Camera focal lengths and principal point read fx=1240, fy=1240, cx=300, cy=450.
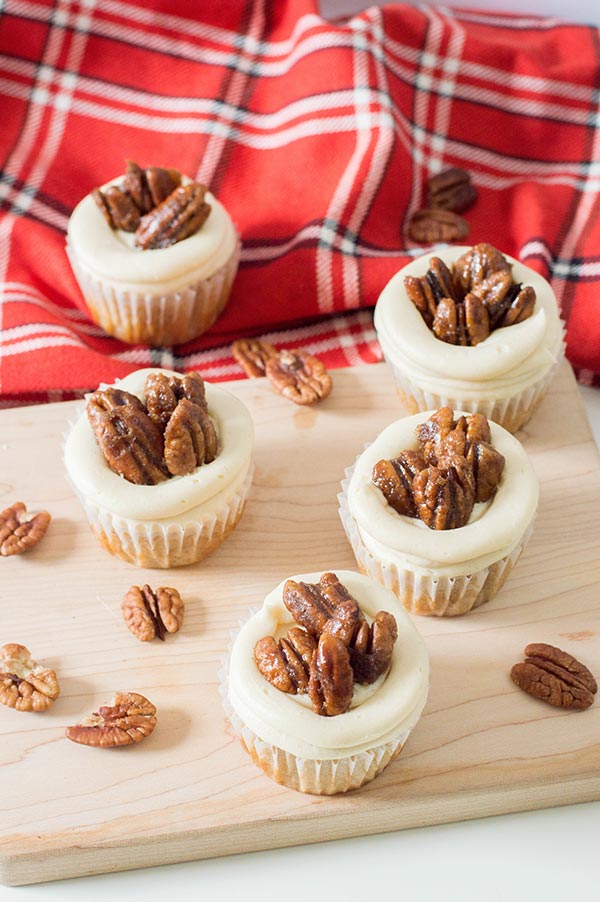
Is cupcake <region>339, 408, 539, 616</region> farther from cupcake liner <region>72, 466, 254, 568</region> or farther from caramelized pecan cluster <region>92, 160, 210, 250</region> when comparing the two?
caramelized pecan cluster <region>92, 160, 210, 250</region>

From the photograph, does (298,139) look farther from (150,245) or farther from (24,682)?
(24,682)

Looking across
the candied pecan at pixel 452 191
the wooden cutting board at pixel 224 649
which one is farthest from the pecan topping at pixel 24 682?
the candied pecan at pixel 452 191

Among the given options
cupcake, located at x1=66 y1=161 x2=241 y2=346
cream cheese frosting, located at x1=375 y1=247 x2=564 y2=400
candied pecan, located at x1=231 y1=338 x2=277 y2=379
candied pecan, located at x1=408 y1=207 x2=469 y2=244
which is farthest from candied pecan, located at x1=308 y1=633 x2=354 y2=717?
candied pecan, located at x1=408 y1=207 x2=469 y2=244

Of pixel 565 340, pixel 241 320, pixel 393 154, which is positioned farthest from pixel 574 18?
pixel 241 320

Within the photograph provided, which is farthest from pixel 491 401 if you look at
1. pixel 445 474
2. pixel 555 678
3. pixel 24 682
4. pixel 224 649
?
pixel 24 682

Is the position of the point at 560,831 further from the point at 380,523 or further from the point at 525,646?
the point at 380,523
